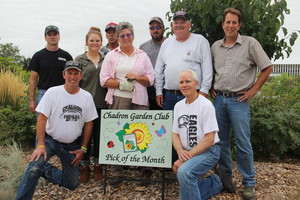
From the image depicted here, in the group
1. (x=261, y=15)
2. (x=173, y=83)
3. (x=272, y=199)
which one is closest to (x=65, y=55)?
(x=173, y=83)

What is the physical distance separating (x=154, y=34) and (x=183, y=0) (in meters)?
0.66

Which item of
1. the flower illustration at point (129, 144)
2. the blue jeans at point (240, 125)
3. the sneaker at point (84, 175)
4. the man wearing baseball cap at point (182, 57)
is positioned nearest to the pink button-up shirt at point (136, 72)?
the man wearing baseball cap at point (182, 57)

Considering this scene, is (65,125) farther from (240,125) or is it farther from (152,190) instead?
(240,125)

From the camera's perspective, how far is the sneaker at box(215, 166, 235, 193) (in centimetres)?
384

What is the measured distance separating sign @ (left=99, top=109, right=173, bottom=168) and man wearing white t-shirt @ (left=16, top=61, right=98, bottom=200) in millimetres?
293

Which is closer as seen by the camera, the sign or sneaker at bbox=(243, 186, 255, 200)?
sneaker at bbox=(243, 186, 255, 200)

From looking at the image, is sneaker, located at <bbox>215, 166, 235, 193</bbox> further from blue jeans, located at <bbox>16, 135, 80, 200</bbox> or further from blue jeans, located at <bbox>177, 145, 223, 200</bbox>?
blue jeans, located at <bbox>16, 135, 80, 200</bbox>

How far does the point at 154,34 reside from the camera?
461 cm

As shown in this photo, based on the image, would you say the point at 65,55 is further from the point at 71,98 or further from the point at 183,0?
the point at 183,0

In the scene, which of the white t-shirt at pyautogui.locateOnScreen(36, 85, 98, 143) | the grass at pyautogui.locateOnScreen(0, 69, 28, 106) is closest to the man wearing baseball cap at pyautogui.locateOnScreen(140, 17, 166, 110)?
the white t-shirt at pyautogui.locateOnScreen(36, 85, 98, 143)

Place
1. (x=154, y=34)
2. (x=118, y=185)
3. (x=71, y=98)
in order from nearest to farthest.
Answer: (x=71, y=98), (x=118, y=185), (x=154, y=34)

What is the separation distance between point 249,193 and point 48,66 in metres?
3.52

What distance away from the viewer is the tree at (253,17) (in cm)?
403

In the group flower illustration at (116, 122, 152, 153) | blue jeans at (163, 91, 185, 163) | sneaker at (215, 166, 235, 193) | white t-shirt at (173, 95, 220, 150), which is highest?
blue jeans at (163, 91, 185, 163)
